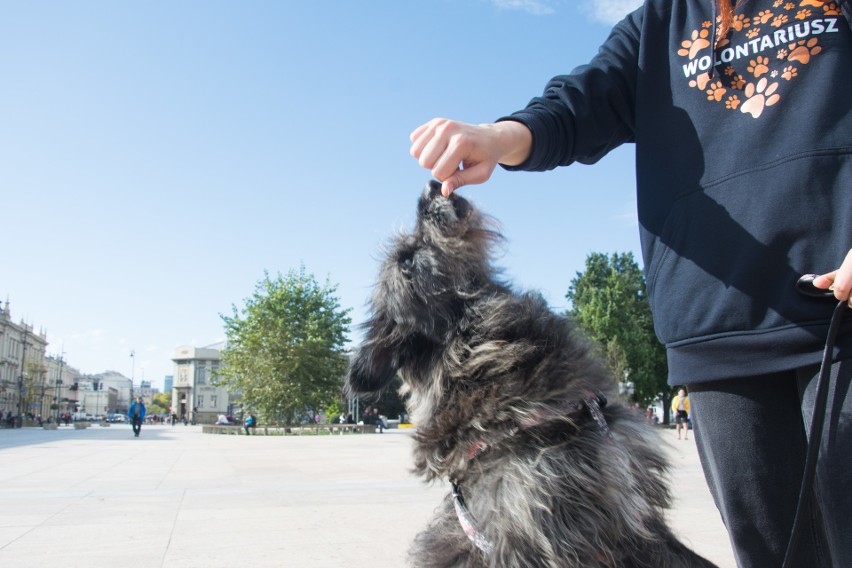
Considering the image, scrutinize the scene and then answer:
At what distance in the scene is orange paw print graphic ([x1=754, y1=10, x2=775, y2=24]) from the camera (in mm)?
1553

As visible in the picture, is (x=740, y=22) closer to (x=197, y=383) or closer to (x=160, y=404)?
(x=197, y=383)

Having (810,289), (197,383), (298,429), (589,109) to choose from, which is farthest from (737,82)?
(197,383)

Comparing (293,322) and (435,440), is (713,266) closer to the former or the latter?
(435,440)

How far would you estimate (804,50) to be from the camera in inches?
58.1

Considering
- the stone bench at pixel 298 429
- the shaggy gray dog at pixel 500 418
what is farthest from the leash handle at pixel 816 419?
the stone bench at pixel 298 429

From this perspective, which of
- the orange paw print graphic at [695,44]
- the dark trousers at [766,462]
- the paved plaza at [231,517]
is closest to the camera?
the dark trousers at [766,462]

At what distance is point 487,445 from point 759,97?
1.04 metres

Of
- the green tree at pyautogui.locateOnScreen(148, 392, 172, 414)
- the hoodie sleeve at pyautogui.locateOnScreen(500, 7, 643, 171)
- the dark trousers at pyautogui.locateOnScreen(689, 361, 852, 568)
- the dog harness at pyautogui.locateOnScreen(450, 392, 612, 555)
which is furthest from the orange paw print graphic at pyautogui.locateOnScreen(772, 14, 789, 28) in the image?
the green tree at pyautogui.locateOnScreen(148, 392, 172, 414)

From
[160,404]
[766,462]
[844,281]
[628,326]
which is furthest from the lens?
[160,404]

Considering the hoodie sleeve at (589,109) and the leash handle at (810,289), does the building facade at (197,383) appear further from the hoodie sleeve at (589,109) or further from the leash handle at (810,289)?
the leash handle at (810,289)

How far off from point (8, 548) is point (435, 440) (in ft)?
13.9

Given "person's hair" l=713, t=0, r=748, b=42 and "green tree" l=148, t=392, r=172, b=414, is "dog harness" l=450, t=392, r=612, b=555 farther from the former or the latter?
"green tree" l=148, t=392, r=172, b=414

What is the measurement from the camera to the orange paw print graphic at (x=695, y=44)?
166 cm

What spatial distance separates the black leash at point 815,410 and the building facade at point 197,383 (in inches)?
4434
